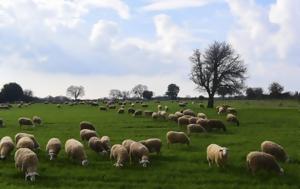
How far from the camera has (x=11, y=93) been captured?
500 ft

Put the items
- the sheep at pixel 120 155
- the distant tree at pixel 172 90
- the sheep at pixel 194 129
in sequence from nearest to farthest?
the sheep at pixel 120 155
the sheep at pixel 194 129
the distant tree at pixel 172 90

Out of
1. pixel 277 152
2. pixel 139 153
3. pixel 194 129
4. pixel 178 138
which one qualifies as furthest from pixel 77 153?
pixel 194 129

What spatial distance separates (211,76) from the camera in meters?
82.1

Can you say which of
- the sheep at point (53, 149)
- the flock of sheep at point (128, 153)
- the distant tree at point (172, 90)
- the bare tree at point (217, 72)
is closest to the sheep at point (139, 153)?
the flock of sheep at point (128, 153)

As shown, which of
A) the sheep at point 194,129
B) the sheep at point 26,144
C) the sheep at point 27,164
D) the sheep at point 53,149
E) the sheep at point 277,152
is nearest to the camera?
the sheep at point 27,164

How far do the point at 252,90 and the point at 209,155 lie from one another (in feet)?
466

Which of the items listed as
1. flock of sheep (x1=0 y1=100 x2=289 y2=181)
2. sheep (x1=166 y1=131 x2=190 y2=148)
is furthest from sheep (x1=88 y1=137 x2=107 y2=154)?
sheep (x1=166 y1=131 x2=190 y2=148)

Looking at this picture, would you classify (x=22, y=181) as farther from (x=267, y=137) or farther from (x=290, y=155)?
(x=267, y=137)

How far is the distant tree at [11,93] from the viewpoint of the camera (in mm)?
151875

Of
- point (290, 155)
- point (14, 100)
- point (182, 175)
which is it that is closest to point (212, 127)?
point (290, 155)

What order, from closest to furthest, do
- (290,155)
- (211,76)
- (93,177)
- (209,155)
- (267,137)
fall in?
(93,177) → (209,155) → (290,155) → (267,137) → (211,76)

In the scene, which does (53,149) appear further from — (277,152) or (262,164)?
(277,152)

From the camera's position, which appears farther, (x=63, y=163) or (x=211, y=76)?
(x=211, y=76)

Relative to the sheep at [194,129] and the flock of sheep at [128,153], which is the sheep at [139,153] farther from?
the sheep at [194,129]
